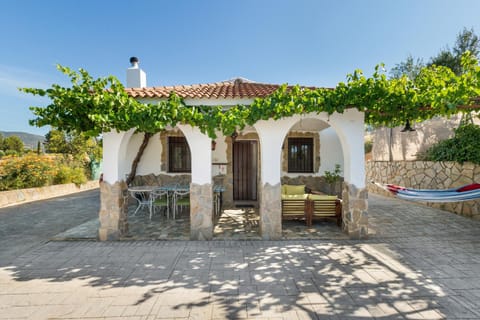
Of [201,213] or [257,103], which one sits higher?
[257,103]

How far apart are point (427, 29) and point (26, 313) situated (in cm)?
1371

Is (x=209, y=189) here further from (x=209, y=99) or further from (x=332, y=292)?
(x=332, y=292)

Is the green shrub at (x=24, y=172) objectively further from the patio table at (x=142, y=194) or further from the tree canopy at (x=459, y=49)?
the tree canopy at (x=459, y=49)

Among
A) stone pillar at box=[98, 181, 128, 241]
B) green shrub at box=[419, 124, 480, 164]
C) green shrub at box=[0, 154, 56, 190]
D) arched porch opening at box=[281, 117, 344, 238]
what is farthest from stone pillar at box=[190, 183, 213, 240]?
green shrub at box=[0, 154, 56, 190]

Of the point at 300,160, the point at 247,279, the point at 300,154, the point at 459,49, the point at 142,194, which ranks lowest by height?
the point at 247,279

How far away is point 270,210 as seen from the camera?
15.4ft

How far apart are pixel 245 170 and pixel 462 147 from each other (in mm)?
7426

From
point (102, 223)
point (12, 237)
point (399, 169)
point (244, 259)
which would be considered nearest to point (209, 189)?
point (244, 259)

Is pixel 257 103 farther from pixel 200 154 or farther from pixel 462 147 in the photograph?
pixel 462 147

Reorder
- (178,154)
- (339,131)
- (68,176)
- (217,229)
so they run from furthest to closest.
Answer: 1. (68,176)
2. (178,154)
3. (217,229)
4. (339,131)

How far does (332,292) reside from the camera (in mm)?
2764

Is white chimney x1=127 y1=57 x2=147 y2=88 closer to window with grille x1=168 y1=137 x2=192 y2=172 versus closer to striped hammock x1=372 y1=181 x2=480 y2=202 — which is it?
window with grille x1=168 y1=137 x2=192 y2=172

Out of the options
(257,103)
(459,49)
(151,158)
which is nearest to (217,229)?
(257,103)

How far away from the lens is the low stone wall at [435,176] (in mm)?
6344
